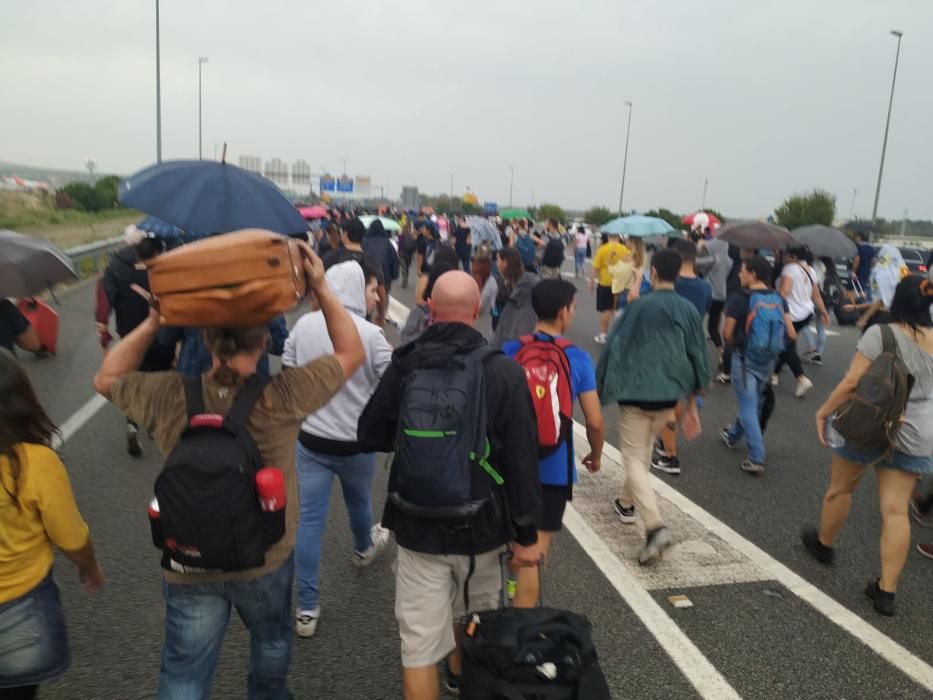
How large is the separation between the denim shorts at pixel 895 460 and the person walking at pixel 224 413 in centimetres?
309

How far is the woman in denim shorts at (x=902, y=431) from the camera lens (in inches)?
148

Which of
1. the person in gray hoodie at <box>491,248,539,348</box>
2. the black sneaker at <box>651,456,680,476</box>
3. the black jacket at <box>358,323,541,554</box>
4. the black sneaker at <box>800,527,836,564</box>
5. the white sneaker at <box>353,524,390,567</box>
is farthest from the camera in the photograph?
the black sneaker at <box>651,456,680,476</box>

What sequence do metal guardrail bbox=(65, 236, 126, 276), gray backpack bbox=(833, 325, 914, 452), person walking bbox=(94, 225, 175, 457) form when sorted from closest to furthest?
gray backpack bbox=(833, 325, 914, 452) → person walking bbox=(94, 225, 175, 457) → metal guardrail bbox=(65, 236, 126, 276)

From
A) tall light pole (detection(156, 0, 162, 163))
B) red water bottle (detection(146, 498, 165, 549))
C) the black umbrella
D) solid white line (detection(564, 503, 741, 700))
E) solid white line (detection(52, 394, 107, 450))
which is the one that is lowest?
solid white line (detection(52, 394, 107, 450))

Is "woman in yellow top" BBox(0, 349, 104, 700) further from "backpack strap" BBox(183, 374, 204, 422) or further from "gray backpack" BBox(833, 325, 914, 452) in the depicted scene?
"gray backpack" BBox(833, 325, 914, 452)

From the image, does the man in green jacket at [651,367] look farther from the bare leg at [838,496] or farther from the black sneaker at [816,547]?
the black sneaker at [816,547]

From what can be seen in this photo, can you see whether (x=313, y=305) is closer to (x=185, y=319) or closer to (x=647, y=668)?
(x=185, y=319)

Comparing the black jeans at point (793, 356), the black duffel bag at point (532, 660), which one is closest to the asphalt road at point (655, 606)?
the black duffel bag at point (532, 660)

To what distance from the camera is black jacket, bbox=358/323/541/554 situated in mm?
2525

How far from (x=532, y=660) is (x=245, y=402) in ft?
3.88

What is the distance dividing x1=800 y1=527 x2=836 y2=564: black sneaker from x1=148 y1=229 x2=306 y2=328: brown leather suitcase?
3.93 meters

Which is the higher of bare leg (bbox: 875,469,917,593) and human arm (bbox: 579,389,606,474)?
human arm (bbox: 579,389,606,474)

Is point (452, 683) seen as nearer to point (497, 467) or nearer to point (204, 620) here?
point (497, 467)

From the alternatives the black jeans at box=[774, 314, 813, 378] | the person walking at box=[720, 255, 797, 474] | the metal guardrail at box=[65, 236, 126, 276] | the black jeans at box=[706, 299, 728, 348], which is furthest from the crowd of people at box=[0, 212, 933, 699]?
the metal guardrail at box=[65, 236, 126, 276]
